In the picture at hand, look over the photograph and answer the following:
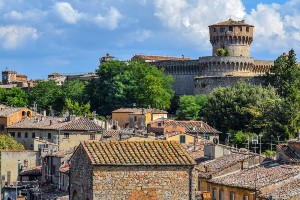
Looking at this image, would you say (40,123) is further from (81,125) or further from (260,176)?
(260,176)

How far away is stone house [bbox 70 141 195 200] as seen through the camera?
21297mm

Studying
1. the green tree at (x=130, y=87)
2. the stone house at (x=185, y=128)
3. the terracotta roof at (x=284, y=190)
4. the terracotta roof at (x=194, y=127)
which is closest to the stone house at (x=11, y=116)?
the stone house at (x=185, y=128)

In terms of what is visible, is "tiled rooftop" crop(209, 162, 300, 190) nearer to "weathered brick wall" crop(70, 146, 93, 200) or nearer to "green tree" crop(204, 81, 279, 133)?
"weathered brick wall" crop(70, 146, 93, 200)

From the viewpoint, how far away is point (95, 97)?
11688 cm

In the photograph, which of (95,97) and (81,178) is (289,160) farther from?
(95,97)

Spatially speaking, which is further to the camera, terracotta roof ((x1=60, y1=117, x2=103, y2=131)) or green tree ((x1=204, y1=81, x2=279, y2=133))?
green tree ((x1=204, y1=81, x2=279, y2=133))

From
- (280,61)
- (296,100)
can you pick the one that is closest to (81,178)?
(296,100)

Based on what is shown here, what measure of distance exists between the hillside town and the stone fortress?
157mm

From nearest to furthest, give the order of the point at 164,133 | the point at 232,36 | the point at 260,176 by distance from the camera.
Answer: the point at 260,176
the point at 164,133
the point at 232,36

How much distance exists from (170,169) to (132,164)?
1017 mm

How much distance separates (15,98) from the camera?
123 meters

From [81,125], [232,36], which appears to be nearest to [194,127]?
[81,125]

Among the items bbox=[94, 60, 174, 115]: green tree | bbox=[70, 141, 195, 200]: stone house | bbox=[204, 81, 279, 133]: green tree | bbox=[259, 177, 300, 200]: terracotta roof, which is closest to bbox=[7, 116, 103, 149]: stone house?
bbox=[204, 81, 279, 133]: green tree

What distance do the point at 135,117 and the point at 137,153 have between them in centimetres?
6729
